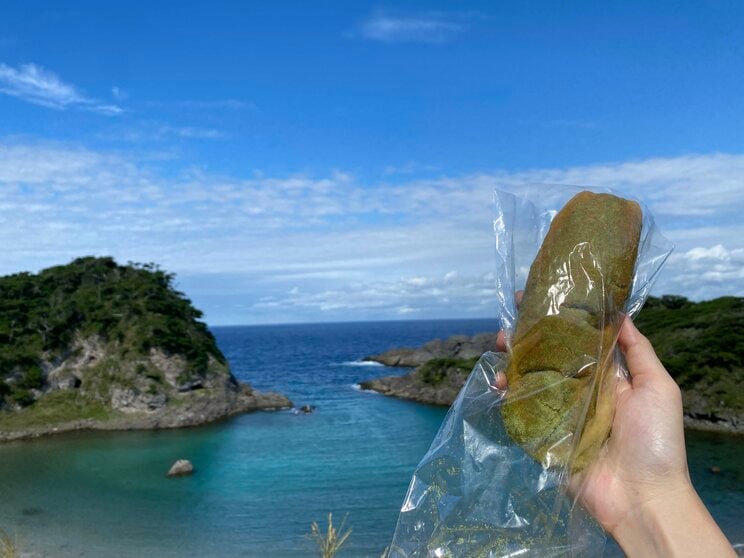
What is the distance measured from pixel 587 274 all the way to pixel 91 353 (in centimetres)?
5148

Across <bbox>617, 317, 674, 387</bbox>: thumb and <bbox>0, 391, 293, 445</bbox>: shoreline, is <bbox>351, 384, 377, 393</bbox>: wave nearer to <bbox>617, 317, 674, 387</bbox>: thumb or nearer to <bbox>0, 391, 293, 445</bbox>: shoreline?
<bbox>0, 391, 293, 445</bbox>: shoreline

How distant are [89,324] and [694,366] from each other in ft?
155

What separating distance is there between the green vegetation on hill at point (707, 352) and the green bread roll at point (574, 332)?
139ft

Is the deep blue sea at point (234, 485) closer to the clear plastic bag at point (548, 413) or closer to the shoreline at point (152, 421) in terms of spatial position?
the shoreline at point (152, 421)

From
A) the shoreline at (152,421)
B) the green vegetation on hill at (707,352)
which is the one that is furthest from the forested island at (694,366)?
the shoreline at (152,421)

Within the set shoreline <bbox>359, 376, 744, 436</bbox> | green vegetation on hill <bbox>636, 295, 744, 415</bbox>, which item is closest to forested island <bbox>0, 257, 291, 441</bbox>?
shoreline <bbox>359, 376, 744, 436</bbox>

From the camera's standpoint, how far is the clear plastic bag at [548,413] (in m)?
2.71

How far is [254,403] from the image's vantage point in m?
50.7

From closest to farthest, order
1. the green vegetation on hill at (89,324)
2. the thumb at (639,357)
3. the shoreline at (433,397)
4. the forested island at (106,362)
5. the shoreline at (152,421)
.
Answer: the thumb at (639,357)
the shoreline at (433,397)
the shoreline at (152,421)
the forested island at (106,362)
the green vegetation on hill at (89,324)

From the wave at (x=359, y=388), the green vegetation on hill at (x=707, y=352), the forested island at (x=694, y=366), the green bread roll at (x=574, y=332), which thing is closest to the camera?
the green bread roll at (x=574, y=332)

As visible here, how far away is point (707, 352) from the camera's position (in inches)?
1663

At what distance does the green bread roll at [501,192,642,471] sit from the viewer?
2695mm

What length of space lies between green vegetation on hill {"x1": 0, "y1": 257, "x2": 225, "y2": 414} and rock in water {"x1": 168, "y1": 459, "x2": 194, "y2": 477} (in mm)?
13157

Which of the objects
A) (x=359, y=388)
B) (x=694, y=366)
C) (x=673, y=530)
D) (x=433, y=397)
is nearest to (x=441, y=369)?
(x=433, y=397)
